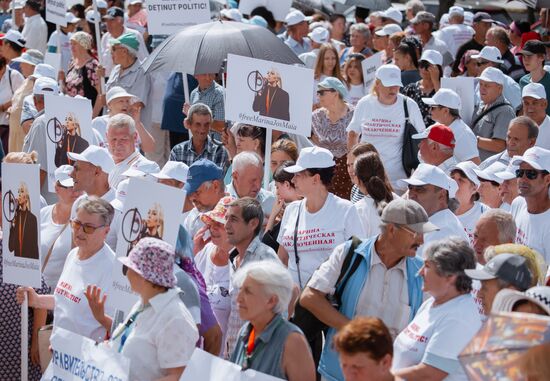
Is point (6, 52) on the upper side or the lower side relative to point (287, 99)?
lower

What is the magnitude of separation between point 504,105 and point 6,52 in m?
7.49

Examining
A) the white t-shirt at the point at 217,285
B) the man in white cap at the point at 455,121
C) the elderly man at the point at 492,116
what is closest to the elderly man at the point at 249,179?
the white t-shirt at the point at 217,285

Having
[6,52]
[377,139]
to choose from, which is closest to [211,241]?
[377,139]

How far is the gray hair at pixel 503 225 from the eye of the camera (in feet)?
22.4

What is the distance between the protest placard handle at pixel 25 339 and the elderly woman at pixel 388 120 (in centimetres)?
387

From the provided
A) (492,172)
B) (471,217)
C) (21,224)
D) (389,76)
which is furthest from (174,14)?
(471,217)

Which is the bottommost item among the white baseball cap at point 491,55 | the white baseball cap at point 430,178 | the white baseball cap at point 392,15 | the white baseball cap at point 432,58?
the white baseball cap at point 392,15

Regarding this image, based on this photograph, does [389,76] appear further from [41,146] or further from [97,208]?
[97,208]

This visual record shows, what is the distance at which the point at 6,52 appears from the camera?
15.2 meters

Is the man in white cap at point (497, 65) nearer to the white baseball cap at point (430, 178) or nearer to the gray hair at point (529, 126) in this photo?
the gray hair at point (529, 126)

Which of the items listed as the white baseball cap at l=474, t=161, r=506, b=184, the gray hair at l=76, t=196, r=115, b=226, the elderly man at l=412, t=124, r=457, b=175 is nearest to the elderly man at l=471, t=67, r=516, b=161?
the elderly man at l=412, t=124, r=457, b=175

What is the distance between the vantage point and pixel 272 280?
17.5 ft

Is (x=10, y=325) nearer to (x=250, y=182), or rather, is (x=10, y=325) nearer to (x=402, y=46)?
(x=250, y=182)

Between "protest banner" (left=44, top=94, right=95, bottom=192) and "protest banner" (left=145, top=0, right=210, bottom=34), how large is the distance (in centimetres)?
245
